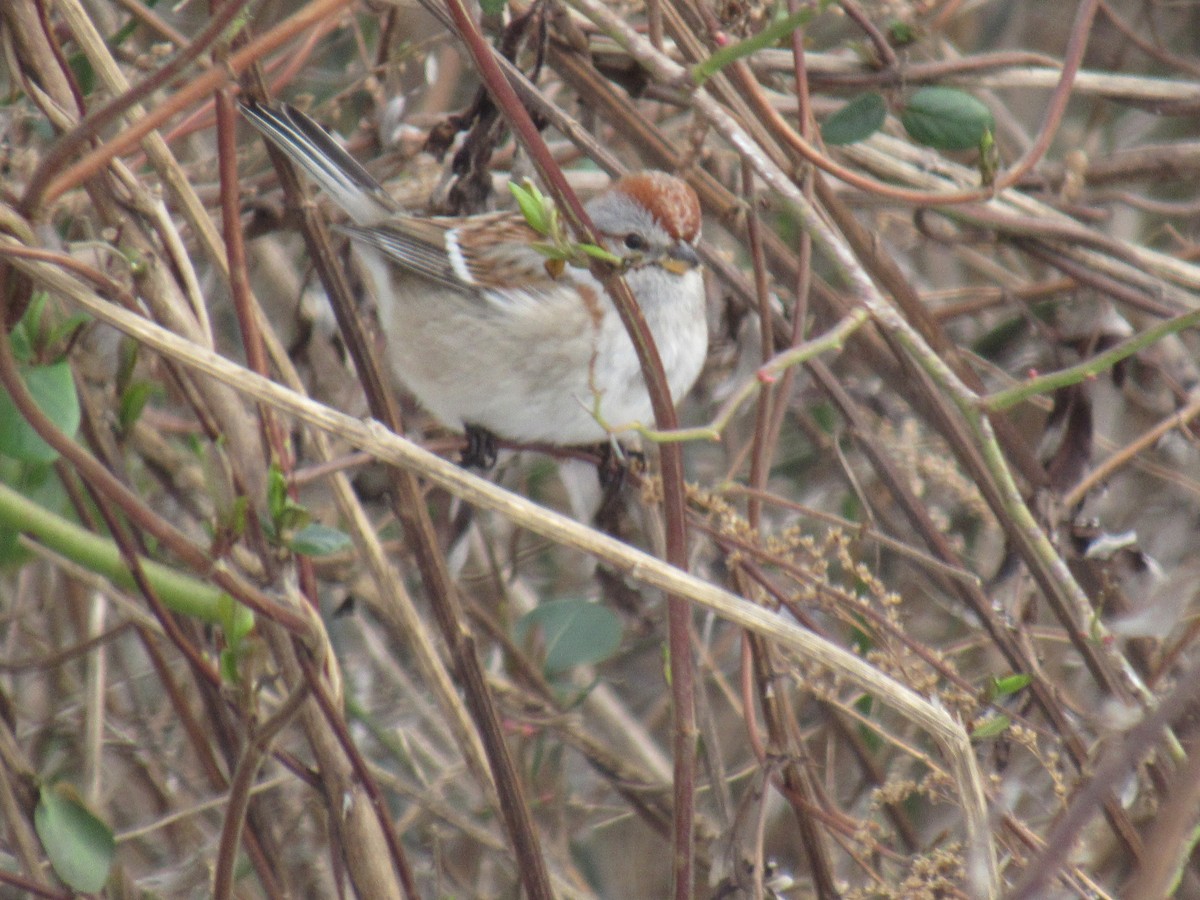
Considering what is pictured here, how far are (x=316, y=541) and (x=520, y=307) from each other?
1.12 metres

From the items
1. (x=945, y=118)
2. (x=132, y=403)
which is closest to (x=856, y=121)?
(x=945, y=118)

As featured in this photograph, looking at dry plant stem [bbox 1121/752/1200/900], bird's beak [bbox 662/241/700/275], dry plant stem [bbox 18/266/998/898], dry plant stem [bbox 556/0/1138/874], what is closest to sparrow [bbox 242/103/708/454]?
bird's beak [bbox 662/241/700/275]

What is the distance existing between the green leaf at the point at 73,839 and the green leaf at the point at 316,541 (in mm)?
630

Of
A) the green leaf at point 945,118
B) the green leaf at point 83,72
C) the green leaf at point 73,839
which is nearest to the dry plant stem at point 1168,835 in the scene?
the green leaf at point 945,118

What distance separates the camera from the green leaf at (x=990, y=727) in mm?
1708

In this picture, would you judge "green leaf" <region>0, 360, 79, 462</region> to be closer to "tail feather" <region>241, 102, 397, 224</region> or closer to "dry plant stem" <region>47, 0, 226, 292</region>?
"dry plant stem" <region>47, 0, 226, 292</region>

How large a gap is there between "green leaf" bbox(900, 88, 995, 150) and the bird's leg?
3.47ft

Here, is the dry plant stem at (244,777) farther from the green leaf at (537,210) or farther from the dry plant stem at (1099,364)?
the dry plant stem at (1099,364)

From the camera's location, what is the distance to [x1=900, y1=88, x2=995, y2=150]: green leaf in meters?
2.20

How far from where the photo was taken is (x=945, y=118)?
2.22 metres

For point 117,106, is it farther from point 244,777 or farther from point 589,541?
point 244,777

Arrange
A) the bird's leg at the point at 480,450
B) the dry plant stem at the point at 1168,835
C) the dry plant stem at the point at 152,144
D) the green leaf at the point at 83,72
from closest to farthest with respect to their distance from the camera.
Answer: the dry plant stem at the point at 1168,835
the dry plant stem at the point at 152,144
the green leaf at the point at 83,72
the bird's leg at the point at 480,450

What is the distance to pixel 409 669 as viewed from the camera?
132 inches

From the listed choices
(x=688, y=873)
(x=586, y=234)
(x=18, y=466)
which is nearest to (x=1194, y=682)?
(x=586, y=234)
